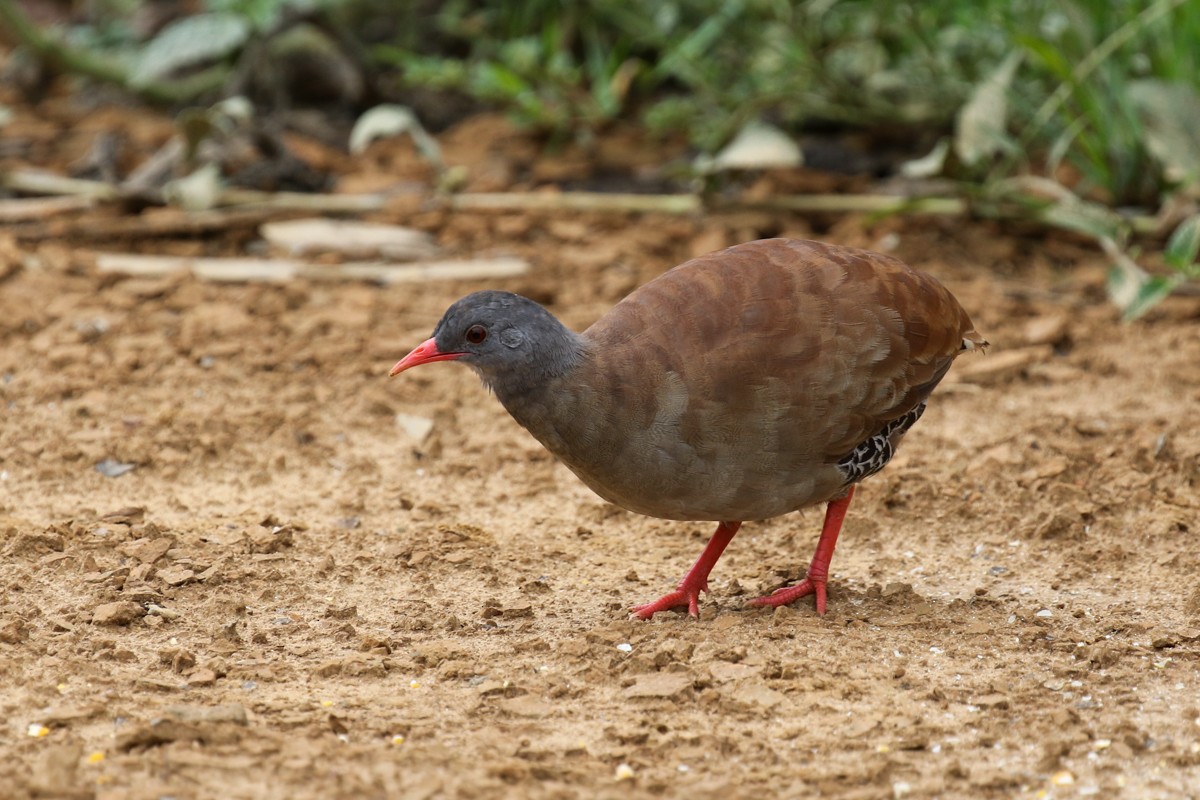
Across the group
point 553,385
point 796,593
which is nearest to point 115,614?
point 553,385

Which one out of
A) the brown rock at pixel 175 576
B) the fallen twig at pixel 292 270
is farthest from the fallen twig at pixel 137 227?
the brown rock at pixel 175 576

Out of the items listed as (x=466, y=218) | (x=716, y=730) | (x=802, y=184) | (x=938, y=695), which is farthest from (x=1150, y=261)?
(x=716, y=730)

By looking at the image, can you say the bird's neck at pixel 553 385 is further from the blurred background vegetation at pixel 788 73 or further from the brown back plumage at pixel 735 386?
the blurred background vegetation at pixel 788 73

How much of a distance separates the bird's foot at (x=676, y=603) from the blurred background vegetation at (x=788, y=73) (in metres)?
2.61

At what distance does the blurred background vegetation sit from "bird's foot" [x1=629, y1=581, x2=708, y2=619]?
261cm

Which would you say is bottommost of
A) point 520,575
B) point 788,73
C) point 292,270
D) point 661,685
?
Result: point 520,575

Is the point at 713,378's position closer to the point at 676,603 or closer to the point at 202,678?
the point at 676,603

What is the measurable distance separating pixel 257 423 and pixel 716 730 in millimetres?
2740

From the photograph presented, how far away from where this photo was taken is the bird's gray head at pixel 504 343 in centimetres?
407

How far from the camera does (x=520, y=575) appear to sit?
4.70 m

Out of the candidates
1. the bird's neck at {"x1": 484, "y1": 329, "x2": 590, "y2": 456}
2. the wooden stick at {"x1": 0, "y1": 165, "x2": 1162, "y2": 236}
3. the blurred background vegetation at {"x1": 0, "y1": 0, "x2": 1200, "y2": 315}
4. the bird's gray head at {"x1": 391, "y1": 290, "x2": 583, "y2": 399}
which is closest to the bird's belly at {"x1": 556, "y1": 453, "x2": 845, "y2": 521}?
the bird's neck at {"x1": 484, "y1": 329, "x2": 590, "y2": 456}

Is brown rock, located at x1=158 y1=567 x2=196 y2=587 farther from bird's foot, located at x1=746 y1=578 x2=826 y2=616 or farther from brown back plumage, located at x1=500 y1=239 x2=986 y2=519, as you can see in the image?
bird's foot, located at x1=746 y1=578 x2=826 y2=616

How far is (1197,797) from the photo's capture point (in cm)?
326

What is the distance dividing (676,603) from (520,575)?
1.81 feet
